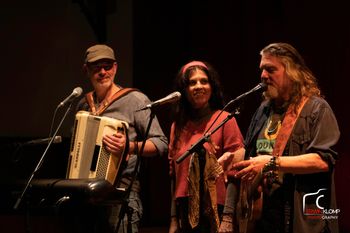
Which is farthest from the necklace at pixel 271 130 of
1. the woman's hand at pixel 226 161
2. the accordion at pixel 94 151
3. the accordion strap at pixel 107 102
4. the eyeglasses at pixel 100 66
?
the eyeglasses at pixel 100 66

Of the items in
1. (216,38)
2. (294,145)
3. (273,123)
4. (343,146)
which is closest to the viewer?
(294,145)

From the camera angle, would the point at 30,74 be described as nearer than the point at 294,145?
No

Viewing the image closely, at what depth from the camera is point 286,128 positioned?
2.81 m

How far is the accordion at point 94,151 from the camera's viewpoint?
129 inches

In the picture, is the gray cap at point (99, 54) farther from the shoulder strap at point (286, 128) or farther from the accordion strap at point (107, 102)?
the shoulder strap at point (286, 128)

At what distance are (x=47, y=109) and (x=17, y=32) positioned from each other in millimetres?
864

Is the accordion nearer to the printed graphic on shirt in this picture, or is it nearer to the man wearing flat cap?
the man wearing flat cap

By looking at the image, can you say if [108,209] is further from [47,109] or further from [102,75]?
[47,109]

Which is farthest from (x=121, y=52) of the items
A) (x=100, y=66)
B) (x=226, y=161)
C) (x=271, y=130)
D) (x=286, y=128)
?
(x=286, y=128)

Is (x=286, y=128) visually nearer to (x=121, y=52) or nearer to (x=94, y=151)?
(x=94, y=151)

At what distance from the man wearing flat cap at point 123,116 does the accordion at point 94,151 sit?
1.9 inches

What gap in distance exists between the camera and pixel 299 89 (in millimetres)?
2887

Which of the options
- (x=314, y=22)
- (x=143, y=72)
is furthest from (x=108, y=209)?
(x=143, y=72)

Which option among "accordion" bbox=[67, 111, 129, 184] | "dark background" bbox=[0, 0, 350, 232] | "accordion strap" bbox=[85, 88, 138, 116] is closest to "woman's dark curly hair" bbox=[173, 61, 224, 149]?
"accordion strap" bbox=[85, 88, 138, 116]
